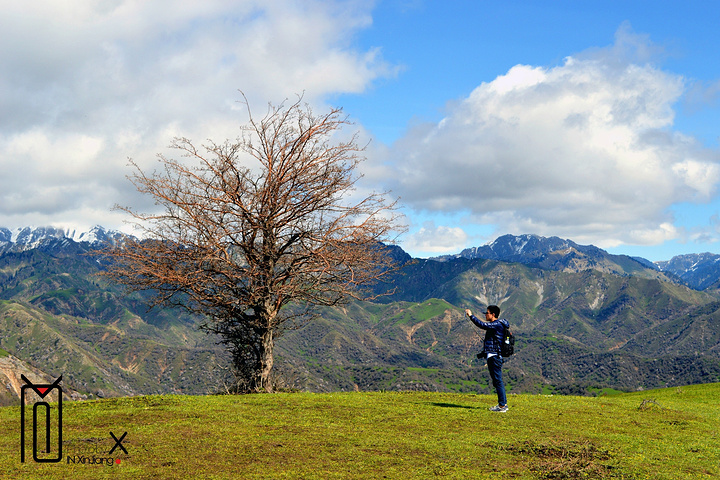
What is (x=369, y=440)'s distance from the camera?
40.4 feet

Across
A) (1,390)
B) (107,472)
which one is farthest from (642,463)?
(1,390)

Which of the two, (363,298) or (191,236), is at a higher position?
(191,236)

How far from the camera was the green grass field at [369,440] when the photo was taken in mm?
9945

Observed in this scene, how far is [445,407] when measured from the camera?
1745cm

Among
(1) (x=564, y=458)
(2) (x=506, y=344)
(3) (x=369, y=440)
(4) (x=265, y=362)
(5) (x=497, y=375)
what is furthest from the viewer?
(4) (x=265, y=362)

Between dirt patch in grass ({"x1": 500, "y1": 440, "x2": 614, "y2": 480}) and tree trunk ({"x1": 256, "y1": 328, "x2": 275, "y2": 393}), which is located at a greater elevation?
tree trunk ({"x1": 256, "y1": 328, "x2": 275, "y2": 393})

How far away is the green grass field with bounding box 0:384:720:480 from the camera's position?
9945mm

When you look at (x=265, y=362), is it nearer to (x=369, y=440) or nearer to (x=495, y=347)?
(x=495, y=347)

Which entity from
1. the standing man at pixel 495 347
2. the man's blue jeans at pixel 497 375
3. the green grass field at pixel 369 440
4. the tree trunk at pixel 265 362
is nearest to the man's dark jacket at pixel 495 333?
the standing man at pixel 495 347

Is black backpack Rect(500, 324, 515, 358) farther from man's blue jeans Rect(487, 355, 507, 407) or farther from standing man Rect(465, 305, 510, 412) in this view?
man's blue jeans Rect(487, 355, 507, 407)

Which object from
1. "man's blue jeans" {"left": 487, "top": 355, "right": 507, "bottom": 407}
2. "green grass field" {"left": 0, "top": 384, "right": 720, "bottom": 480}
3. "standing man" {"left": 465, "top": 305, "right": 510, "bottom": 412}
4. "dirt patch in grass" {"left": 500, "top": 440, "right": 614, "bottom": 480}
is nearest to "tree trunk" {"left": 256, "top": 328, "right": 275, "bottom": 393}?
"green grass field" {"left": 0, "top": 384, "right": 720, "bottom": 480}

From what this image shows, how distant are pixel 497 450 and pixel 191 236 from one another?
15.6 meters

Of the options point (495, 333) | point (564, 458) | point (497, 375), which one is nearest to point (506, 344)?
point (495, 333)

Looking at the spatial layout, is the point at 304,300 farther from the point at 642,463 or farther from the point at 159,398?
the point at 642,463
